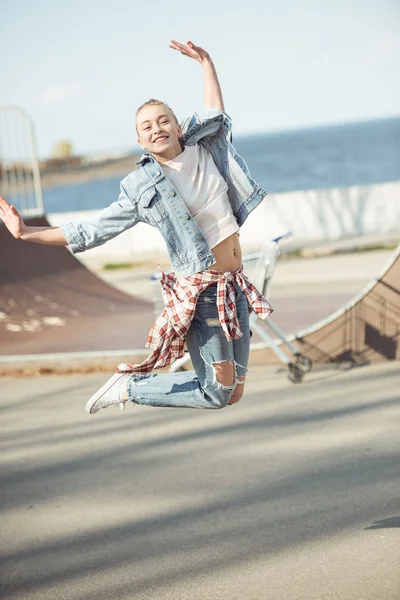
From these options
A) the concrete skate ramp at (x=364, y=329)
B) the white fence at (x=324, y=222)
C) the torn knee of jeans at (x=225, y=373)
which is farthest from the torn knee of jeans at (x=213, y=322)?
the white fence at (x=324, y=222)

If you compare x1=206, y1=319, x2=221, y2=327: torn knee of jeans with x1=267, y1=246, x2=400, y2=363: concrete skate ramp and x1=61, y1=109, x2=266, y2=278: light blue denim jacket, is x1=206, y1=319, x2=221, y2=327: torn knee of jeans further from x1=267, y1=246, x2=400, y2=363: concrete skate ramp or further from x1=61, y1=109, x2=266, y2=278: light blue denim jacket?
x1=267, y1=246, x2=400, y2=363: concrete skate ramp

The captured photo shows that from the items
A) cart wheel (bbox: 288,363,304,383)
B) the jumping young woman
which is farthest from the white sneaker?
cart wheel (bbox: 288,363,304,383)

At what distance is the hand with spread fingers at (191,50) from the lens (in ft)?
14.0

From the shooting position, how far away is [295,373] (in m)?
7.48

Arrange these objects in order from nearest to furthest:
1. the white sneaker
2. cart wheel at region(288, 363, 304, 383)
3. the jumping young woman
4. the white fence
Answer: the jumping young woman → the white sneaker → cart wheel at region(288, 363, 304, 383) → the white fence

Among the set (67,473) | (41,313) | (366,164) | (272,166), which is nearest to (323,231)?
(41,313)

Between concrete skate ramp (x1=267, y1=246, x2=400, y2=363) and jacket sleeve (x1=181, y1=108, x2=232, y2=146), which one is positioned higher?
jacket sleeve (x1=181, y1=108, x2=232, y2=146)

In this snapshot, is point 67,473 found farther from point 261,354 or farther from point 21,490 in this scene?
point 261,354

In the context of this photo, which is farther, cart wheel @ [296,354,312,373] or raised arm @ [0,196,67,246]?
cart wheel @ [296,354,312,373]

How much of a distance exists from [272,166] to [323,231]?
9667 centimetres

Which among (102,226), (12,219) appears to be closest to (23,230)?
(12,219)

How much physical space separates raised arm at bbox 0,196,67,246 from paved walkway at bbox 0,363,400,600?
1671 mm

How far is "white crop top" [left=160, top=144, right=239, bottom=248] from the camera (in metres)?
3.96

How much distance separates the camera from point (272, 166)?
11562 cm
